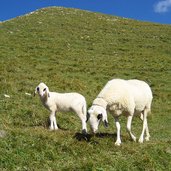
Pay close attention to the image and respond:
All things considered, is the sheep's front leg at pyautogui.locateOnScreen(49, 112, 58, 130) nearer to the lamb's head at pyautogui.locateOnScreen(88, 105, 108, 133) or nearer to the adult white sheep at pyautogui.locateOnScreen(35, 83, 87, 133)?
the adult white sheep at pyautogui.locateOnScreen(35, 83, 87, 133)

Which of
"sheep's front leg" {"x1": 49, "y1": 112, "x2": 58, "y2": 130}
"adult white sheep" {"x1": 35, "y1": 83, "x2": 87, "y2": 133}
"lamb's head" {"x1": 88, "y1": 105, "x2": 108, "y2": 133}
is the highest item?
"adult white sheep" {"x1": 35, "y1": 83, "x2": 87, "y2": 133}

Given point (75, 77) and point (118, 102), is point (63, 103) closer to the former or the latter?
point (118, 102)

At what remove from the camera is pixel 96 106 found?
40.1 feet

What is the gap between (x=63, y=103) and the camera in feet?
45.9

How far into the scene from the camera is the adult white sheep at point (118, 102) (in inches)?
472

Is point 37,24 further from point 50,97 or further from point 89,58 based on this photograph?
point 50,97

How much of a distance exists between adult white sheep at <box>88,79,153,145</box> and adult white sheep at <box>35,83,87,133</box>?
3.07 ft

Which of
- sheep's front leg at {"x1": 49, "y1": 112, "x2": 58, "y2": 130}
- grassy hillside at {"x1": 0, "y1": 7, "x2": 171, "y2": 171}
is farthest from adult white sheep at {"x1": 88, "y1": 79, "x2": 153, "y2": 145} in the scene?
sheep's front leg at {"x1": 49, "y1": 112, "x2": 58, "y2": 130}

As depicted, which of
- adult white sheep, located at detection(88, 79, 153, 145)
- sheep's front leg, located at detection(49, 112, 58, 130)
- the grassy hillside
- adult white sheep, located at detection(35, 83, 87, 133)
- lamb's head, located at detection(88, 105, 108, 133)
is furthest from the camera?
sheep's front leg, located at detection(49, 112, 58, 130)

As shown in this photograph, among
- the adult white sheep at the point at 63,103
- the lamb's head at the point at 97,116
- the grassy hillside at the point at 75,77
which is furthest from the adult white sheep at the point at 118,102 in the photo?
the adult white sheep at the point at 63,103

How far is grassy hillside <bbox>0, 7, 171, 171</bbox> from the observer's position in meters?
10.9

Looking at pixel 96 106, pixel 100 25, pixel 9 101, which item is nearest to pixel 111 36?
pixel 100 25

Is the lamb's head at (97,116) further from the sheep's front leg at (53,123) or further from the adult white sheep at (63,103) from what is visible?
the sheep's front leg at (53,123)

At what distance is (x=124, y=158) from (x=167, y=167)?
1.17 m
